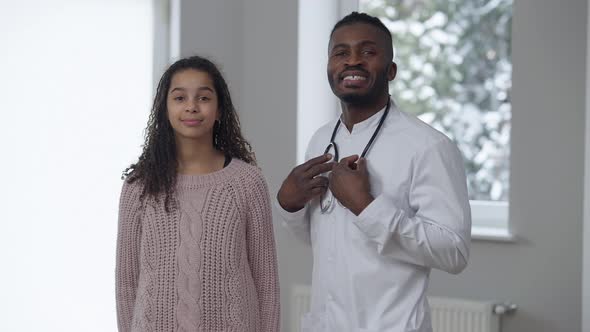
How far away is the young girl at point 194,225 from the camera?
5.82 feet

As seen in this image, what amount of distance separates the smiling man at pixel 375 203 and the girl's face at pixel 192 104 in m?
0.23

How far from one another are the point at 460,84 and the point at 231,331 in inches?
91.4

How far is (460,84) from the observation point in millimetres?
3811

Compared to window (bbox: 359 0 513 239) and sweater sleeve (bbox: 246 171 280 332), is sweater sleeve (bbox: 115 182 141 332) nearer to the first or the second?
sweater sleeve (bbox: 246 171 280 332)

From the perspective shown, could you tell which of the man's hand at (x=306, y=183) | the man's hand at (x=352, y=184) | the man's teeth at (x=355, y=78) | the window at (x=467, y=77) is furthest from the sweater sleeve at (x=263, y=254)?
the window at (x=467, y=77)

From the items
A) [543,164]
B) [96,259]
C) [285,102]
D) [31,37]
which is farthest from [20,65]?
[543,164]

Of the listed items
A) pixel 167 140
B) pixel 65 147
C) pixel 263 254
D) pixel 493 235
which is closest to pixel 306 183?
pixel 263 254

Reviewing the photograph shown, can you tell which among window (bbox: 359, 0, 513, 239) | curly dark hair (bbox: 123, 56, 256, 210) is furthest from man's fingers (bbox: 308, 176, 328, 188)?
window (bbox: 359, 0, 513, 239)

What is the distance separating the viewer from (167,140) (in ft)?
6.12

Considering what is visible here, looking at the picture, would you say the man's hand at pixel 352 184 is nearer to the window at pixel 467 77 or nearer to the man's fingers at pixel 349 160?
the man's fingers at pixel 349 160

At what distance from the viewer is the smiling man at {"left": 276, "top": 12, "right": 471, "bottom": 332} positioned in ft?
5.36

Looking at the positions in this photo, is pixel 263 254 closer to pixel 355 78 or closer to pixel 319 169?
pixel 319 169

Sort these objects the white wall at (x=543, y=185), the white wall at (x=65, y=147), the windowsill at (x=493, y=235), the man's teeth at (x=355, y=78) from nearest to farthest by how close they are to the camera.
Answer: the man's teeth at (x=355, y=78), the white wall at (x=65, y=147), the white wall at (x=543, y=185), the windowsill at (x=493, y=235)

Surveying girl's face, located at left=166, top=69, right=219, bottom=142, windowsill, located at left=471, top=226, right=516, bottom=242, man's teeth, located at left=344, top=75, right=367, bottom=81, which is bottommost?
windowsill, located at left=471, top=226, right=516, bottom=242
